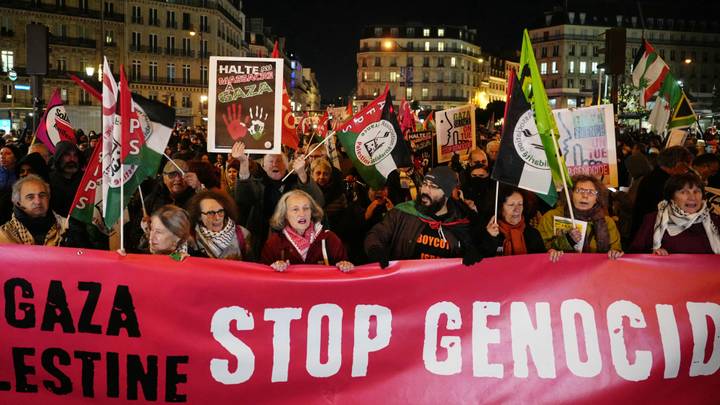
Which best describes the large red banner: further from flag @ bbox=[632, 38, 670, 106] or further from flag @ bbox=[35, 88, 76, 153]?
flag @ bbox=[632, 38, 670, 106]

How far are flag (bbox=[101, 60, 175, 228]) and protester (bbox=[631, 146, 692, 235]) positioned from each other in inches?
194

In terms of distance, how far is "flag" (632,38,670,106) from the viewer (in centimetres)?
1295

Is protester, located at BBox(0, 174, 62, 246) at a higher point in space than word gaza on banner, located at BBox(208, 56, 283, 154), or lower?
lower

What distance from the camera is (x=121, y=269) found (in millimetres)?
4848

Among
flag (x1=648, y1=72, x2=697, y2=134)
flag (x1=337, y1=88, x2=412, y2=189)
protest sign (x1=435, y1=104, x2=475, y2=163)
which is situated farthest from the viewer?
flag (x1=648, y1=72, x2=697, y2=134)

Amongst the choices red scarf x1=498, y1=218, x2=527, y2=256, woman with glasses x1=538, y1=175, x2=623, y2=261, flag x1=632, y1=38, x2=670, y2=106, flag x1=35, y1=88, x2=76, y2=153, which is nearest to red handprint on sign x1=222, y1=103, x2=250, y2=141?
red scarf x1=498, y1=218, x2=527, y2=256

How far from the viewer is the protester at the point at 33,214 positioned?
17.9 ft

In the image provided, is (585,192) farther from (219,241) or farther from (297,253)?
(219,241)

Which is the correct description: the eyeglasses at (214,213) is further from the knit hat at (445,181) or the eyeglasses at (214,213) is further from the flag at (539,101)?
the flag at (539,101)

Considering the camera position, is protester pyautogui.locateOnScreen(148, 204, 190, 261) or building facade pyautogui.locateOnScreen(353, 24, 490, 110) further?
building facade pyautogui.locateOnScreen(353, 24, 490, 110)

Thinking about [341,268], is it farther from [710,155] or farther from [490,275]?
[710,155]

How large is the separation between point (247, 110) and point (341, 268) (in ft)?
6.84

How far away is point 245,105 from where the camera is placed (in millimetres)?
6340

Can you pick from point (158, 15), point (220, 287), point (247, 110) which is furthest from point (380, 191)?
point (158, 15)
